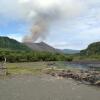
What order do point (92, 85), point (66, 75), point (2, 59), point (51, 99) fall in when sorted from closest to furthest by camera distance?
point (51, 99) → point (92, 85) → point (66, 75) → point (2, 59)

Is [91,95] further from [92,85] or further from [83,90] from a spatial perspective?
[92,85]

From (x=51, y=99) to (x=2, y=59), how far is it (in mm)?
153632

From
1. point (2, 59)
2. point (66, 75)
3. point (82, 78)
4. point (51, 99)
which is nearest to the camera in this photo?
point (51, 99)

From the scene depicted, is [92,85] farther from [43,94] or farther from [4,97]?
[4,97]

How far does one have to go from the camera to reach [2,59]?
624 ft

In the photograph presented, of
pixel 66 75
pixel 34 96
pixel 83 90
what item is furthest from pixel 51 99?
pixel 66 75

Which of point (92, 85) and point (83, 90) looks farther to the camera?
point (92, 85)

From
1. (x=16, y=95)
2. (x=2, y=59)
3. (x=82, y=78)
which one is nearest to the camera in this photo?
(x=16, y=95)

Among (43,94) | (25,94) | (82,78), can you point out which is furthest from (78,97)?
(82,78)

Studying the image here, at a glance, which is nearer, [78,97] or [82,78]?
[78,97]

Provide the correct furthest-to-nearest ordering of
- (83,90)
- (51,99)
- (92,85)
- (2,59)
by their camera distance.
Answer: (2,59) → (92,85) → (83,90) → (51,99)

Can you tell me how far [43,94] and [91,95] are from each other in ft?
26.8

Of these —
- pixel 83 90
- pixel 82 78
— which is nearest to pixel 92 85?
pixel 83 90

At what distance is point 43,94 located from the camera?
45.0 m
